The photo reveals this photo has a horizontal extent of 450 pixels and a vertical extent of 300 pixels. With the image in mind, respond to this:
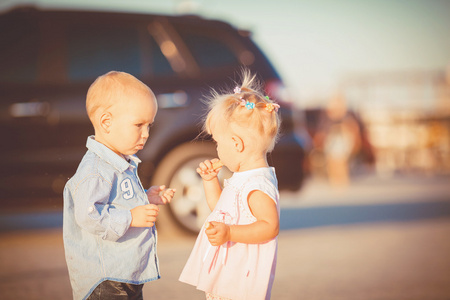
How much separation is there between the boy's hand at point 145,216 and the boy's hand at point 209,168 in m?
0.39

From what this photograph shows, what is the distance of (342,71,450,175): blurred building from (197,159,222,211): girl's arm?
16714 millimetres

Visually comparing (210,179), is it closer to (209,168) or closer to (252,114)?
(209,168)

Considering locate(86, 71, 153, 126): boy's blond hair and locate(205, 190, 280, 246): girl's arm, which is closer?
locate(205, 190, 280, 246): girl's arm

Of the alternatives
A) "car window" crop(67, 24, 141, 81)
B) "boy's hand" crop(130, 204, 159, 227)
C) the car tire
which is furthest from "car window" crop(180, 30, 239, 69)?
"boy's hand" crop(130, 204, 159, 227)

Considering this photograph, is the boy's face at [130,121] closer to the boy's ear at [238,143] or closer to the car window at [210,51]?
the boy's ear at [238,143]

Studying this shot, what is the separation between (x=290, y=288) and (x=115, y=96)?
8.12ft

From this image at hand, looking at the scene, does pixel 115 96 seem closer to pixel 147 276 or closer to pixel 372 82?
pixel 147 276

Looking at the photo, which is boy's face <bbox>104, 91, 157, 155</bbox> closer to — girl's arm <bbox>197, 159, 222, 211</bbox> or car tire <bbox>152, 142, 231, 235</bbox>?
girl's arm <bbox>197, 159, 222, 211</bbox>

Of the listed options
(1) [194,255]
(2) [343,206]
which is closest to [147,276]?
(1) [194,255]

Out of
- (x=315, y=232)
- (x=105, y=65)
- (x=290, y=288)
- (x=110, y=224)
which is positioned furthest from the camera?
(x=315, y=232)

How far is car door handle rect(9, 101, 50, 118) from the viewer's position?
18.4 ft

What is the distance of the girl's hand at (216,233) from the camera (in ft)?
6.93

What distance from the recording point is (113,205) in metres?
2.19

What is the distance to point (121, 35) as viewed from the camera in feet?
19.4
